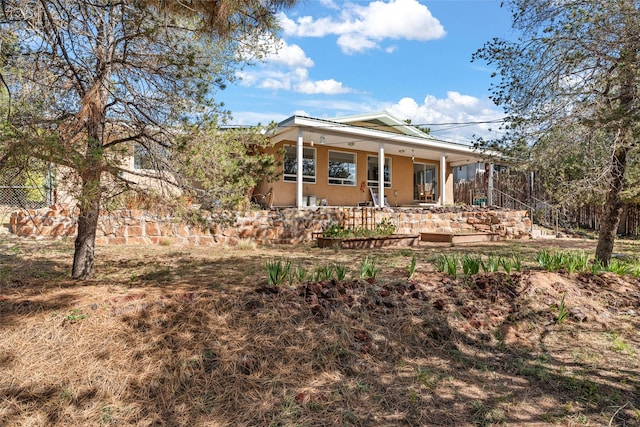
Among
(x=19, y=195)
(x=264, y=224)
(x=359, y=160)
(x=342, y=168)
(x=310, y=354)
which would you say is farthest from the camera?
(x=359, y=160)

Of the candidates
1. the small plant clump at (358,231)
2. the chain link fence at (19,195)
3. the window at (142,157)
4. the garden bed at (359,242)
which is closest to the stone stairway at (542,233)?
the small plant clump at (358,231)

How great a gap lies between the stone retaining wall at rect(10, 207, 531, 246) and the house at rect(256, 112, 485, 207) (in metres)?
1.43

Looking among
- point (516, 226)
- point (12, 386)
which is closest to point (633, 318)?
point (12, 386)

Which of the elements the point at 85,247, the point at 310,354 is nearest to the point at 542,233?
the point at 310,354

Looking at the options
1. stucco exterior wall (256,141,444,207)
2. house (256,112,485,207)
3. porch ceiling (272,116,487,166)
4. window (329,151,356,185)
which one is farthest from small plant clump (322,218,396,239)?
window (329,151,356,185)

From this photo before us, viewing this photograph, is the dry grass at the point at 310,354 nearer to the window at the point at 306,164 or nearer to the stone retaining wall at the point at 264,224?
the stone retaining wall at the point at 264,224

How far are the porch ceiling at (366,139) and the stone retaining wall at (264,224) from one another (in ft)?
8.27

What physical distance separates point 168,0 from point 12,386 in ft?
11.8

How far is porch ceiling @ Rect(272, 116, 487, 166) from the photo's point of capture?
1209 cm

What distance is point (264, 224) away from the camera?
1016 cm

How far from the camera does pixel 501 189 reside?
1741 cm

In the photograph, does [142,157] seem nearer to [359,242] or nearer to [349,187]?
[359,242]

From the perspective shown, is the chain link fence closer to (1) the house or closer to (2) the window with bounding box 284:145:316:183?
(1) the house

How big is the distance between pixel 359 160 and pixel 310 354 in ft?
44.8
